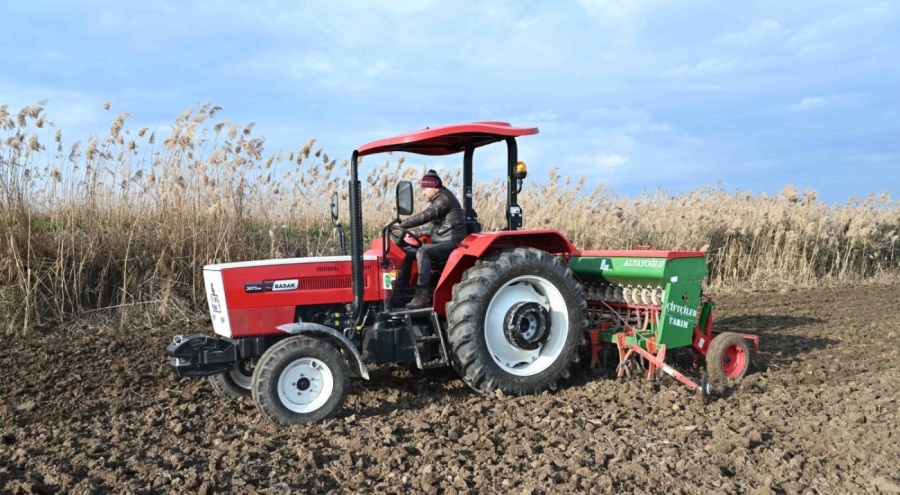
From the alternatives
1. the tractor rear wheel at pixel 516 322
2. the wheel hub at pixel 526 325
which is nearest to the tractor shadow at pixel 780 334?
the tractor rear wheel at pixel 516 322

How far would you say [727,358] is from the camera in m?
5.67

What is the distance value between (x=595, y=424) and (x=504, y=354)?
3.23 feet

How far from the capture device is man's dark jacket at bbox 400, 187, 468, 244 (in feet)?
16.6

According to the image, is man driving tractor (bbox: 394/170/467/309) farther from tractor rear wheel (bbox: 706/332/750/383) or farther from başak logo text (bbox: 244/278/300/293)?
tractor rear wheel (bbox: 706/332/750/383)

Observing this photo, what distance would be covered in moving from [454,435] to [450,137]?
2.21 metres

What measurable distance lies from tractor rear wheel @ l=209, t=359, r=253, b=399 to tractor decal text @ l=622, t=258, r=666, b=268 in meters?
2.97

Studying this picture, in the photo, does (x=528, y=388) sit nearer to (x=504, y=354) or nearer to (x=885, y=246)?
(x=504, y=354)

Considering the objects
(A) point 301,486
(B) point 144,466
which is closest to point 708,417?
(A) point 301,486

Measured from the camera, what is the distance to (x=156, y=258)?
794cm

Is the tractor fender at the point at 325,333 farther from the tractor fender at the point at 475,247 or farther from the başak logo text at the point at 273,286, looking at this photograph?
the tractor fender at the point at 475,247

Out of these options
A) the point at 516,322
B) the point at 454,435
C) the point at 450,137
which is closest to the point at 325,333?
the point at 454,435

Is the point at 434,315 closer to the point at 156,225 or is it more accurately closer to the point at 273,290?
the point at 273,290

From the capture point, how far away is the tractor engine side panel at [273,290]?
463 centimetres

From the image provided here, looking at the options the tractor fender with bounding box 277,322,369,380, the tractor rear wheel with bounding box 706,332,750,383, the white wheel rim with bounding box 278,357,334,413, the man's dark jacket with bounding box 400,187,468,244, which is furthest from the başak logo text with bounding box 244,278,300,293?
the tractor rear wheel with bounding box 706,332,750,383
